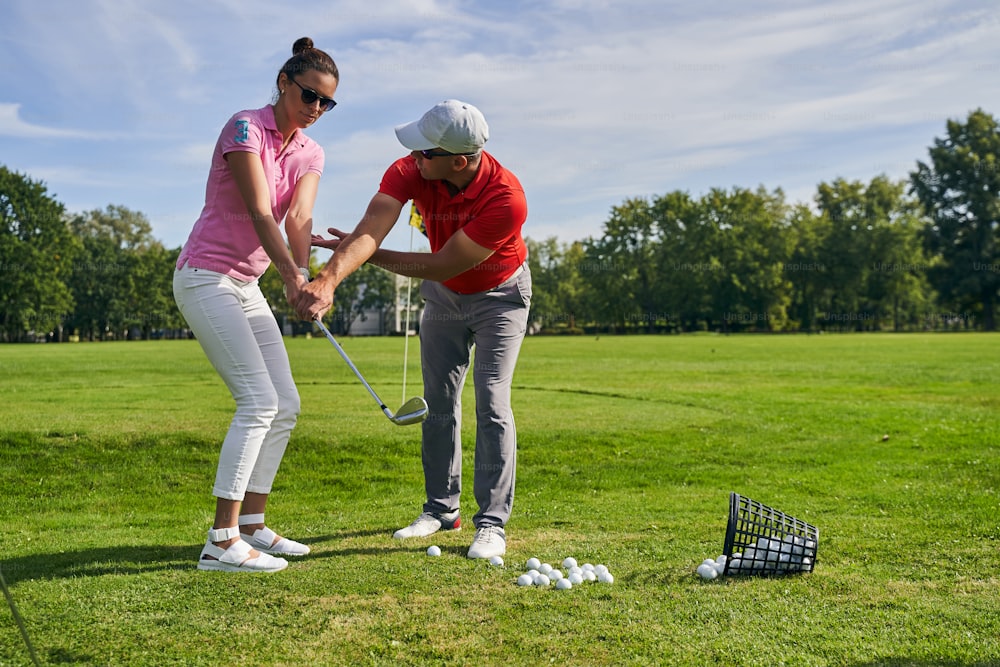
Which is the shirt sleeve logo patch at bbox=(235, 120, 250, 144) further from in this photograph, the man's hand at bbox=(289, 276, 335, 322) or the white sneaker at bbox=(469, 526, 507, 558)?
the white sneaker at bbox=(469, 526, 507, 558)

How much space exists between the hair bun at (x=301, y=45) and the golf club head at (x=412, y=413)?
6.76 feet

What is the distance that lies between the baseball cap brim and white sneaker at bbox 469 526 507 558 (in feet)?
7.22

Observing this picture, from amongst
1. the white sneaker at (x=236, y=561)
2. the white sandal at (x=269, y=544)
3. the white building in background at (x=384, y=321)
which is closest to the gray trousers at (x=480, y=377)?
the white sandal at (x=269, y=544)

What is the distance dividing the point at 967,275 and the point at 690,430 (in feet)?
252

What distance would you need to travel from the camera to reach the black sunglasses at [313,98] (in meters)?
4.52

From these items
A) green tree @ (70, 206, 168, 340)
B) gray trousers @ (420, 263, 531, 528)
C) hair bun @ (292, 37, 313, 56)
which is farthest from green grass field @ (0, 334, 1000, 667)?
green tree @ (70, 206, 168, 340)

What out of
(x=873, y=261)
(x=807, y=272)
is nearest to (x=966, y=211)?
(x=873, y=261)

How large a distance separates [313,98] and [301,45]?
1.22 ft

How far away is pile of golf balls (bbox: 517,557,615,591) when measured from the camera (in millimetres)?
4285

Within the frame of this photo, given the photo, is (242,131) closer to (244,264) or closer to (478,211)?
(244,264)

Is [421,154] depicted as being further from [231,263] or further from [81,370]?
[81,370]

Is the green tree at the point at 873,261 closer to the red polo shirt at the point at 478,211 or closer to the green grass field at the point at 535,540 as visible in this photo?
the green grass field at the point at 535,540

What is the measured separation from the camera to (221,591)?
4.11 metres

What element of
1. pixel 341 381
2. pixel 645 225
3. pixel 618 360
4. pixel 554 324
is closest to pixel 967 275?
pixel 645 225
